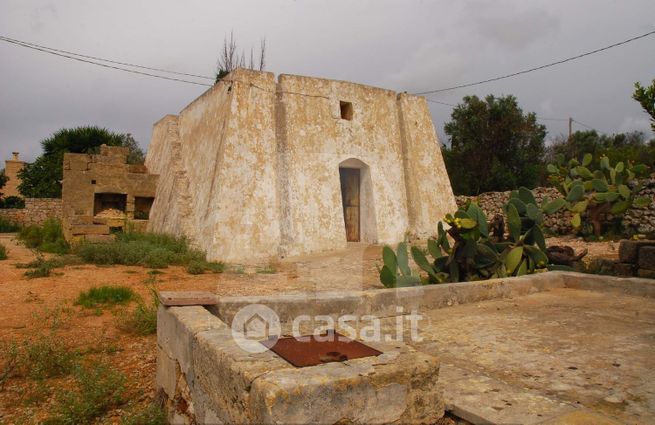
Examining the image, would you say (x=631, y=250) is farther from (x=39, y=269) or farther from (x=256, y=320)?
(x=39, y=269)

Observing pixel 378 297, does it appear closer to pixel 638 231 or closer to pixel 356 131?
pixel 356 131

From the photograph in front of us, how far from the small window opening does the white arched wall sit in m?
1.18

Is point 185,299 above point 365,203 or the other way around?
the other way around

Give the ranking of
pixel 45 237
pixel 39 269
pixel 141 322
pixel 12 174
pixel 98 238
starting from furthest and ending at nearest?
1. pixel 12 174
2. pixel 45 237
3. pixel 98 238
4. pixel 39 269
5. pixel 141 322

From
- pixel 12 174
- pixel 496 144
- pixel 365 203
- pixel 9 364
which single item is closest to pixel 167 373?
pixel 9 364

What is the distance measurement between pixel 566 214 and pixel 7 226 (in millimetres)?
22812

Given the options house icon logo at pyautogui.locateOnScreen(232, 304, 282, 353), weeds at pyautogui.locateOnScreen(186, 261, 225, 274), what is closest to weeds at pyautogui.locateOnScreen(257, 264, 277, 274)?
weeds at pyautogui.locateOnScreen(186, 261, 225, 274)

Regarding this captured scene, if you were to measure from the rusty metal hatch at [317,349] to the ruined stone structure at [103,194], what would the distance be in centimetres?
1127

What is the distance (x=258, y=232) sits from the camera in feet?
32.0

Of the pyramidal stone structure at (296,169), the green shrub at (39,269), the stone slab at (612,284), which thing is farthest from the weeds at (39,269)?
the stone slab at (612,284)

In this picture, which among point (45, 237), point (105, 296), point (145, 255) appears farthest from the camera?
point (45, 237)

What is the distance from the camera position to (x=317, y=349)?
212 centimetres

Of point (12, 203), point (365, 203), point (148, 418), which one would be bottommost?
point (148, 418)

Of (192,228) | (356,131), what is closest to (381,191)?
(356,131)
